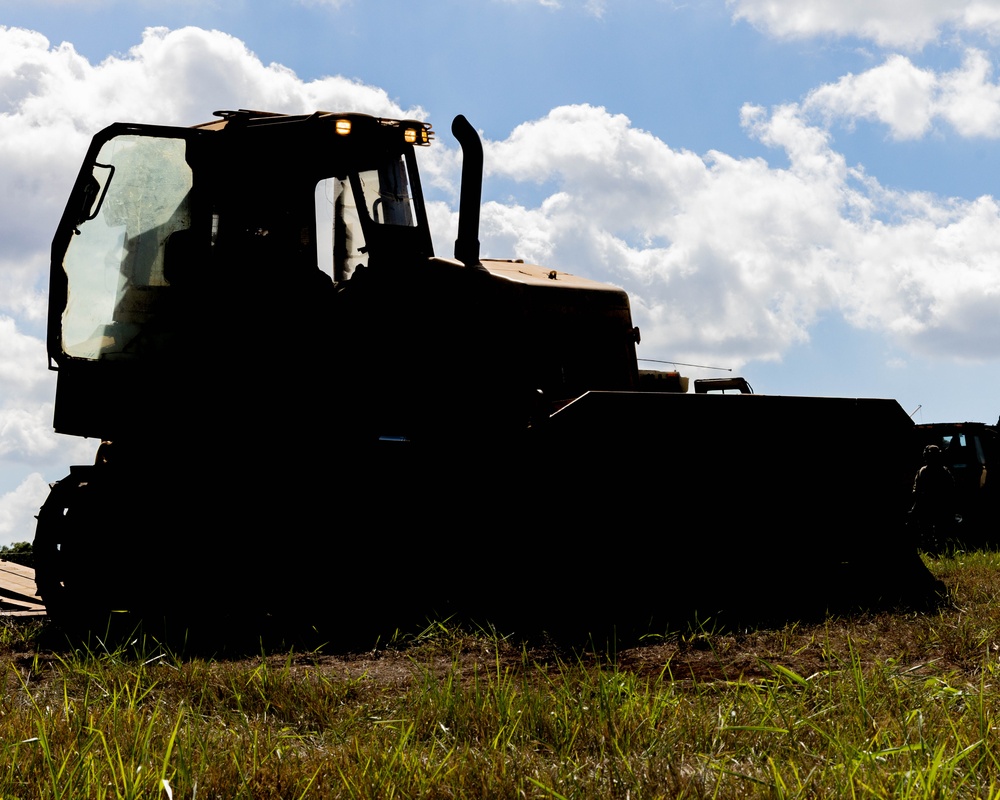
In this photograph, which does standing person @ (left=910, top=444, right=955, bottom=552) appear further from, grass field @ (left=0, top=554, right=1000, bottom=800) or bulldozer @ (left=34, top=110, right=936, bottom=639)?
grass field @ (left=0, top=554, right=1000, bottom=800)

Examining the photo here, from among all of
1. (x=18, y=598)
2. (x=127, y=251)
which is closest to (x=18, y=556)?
(x=18, y=598)

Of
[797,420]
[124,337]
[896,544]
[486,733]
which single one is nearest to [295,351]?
[124,337]

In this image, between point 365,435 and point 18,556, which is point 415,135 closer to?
point 365,435

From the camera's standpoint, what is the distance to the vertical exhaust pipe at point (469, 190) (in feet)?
22.7

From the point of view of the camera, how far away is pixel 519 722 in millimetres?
3852

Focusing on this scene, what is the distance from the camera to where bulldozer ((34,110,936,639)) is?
6324 mm

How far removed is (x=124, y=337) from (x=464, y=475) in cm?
230

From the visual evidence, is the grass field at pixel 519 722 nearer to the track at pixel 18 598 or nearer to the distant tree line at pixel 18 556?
the track at pixel 18 598

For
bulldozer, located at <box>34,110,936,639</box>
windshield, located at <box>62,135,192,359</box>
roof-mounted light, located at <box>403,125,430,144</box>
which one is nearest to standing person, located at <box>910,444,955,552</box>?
bulldozer, located at <box>34,110,936,639</box>

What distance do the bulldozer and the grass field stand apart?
2.80 ft

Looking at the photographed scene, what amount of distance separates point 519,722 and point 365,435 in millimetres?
3193

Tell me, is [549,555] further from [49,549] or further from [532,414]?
[49,549]

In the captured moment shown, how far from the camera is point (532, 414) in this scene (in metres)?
6.49

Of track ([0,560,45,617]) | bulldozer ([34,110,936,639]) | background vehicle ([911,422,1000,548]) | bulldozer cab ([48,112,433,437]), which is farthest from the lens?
background vehicle ([911,422,1000,548])
